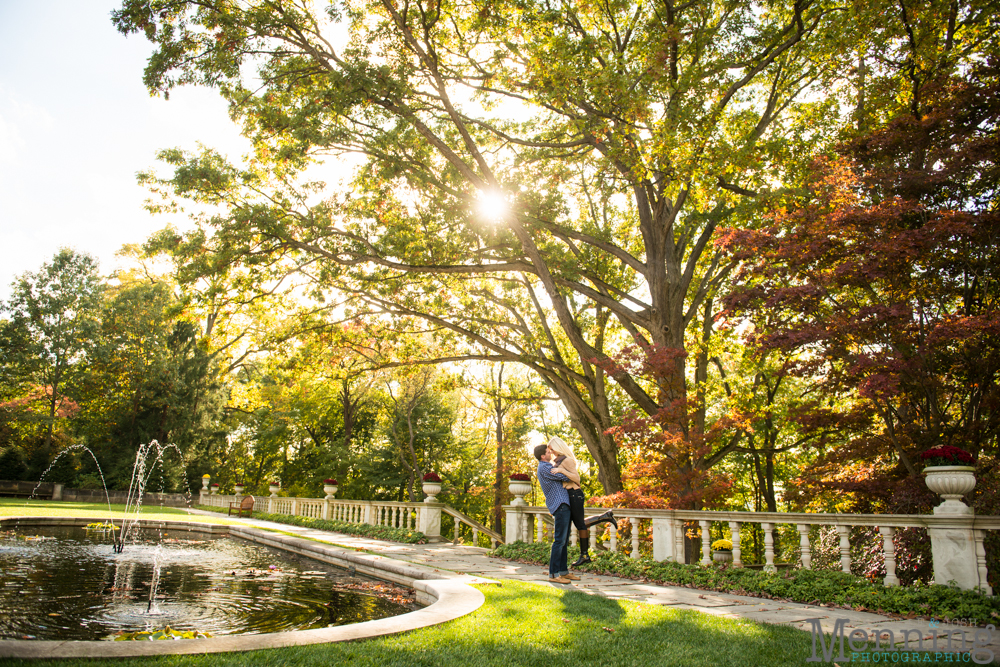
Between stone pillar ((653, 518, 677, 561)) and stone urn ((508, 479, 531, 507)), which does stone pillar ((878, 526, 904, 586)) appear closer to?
stone pillar ((653, 518, 677, 561))

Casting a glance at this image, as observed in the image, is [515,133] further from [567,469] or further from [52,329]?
[52,329]

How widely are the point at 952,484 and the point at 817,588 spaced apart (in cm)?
166

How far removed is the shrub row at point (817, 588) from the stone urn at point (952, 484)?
2.46 feet

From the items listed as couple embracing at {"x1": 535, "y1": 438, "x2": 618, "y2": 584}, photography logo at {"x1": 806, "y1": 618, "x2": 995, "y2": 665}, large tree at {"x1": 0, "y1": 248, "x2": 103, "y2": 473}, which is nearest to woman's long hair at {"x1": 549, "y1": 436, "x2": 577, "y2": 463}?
couple embracing at {"x1": 535, "y1": 438, "x2": 618, "y2": 584}

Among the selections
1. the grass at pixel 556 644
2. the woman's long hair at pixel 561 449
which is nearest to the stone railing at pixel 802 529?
the woman's long hair at pixel 561 449

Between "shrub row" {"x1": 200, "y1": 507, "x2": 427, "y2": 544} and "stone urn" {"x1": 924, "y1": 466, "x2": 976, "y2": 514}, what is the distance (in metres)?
10.4

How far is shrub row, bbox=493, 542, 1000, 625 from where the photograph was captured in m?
5.02

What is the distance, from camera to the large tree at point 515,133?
9.70 meters

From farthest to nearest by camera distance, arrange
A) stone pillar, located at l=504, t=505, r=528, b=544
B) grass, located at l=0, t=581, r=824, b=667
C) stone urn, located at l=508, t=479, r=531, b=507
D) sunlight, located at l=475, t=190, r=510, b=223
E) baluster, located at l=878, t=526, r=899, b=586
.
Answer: sunlight, located at l=475, t=190, r=510, b=223 → stone pillar, located at l=504, t=505, r=528, b=544 → stone urn, located at l=508, t=479, r=531, b=507 → baluster, located at l=878, t=526, r=899, b=586 → grass, located at l=0, t=581, r=824, b=667

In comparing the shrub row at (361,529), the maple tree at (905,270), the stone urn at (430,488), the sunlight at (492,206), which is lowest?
the shrub row at (361,529)

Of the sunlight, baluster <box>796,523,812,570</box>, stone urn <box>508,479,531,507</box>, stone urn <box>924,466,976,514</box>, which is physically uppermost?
the sunlight

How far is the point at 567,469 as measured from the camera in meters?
6.66

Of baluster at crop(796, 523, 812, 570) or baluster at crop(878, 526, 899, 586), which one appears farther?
baluster at crop(796, 523, 812, 570)

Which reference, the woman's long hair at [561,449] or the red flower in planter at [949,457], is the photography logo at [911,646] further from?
the woman's long hair at [561,449]
